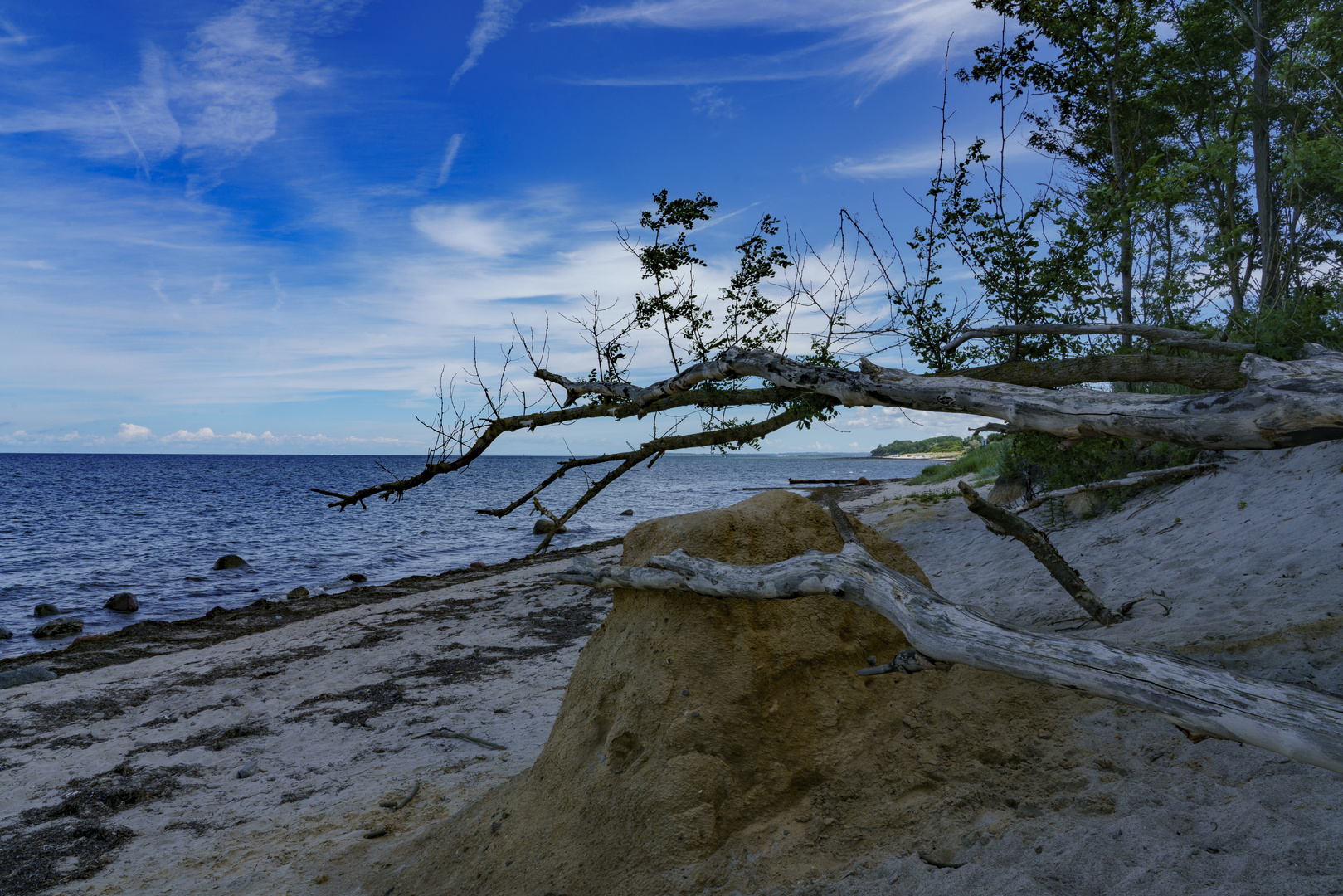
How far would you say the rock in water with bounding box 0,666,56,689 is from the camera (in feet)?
38.0

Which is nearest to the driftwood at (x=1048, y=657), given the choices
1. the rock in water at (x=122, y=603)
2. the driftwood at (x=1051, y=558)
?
the driftwood at (x=1051, y=558)

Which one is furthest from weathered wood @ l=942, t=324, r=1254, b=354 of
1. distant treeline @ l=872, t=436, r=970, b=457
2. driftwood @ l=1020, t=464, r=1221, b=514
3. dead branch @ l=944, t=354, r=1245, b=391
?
distant treeline @ l=872, t=436, r=970, b=457

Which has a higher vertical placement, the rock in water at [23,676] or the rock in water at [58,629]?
the rock in water at [23,676]

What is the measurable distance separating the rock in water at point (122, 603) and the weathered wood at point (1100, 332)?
69.1ft

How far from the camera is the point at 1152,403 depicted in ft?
11.4

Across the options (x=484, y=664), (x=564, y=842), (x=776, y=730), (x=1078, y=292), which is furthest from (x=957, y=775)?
(x=484, y=664)

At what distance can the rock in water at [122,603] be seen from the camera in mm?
18188

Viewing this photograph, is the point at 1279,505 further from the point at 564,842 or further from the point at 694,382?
the point at 564,842

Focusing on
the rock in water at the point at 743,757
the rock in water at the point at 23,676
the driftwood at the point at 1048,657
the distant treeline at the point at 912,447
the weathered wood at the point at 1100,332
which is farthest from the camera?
the distant treeline at the point at 912,447

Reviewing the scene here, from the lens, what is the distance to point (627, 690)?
4.42 metres

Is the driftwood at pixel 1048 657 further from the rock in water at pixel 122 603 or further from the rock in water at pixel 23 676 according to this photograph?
the rock in water at pixel 122 603

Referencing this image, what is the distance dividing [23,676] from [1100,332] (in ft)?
55.9

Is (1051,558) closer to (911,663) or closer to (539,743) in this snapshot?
(911,663)

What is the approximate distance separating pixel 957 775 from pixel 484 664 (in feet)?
27.7
